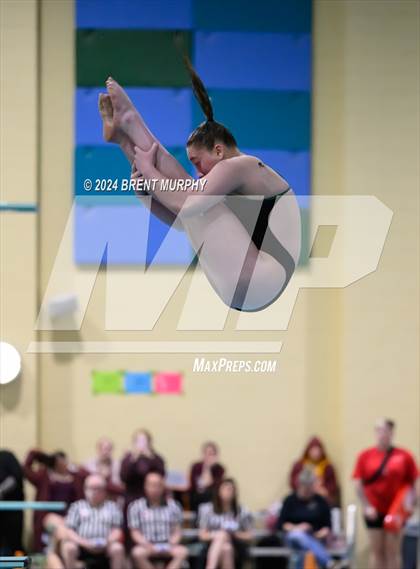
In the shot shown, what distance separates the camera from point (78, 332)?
877 cm

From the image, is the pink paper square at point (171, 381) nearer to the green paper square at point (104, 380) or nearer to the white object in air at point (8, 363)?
the green paper square at point (104, 380)

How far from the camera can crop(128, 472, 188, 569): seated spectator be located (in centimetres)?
846

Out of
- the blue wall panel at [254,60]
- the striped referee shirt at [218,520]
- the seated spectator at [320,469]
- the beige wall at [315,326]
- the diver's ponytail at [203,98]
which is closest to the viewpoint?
the diver's ponytail at [203,98]

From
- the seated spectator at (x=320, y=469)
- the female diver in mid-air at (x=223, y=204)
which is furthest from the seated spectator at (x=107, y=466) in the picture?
the female diver in mid-air at (x=223, y=204)

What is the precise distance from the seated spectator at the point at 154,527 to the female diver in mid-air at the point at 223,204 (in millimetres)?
4039

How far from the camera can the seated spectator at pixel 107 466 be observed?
8812 millimetres

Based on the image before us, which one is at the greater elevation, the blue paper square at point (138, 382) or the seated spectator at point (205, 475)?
the blue paper square at point (138, 382)

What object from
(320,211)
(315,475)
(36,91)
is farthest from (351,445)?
(320,211)

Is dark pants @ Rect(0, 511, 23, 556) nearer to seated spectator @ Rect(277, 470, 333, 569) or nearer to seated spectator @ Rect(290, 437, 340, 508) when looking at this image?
seated spectator @ Rect(277, 470, 333, 569)

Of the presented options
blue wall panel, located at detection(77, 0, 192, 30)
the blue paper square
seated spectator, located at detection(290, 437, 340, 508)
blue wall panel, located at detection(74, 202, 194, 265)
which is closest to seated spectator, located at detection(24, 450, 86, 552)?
the blue paper square

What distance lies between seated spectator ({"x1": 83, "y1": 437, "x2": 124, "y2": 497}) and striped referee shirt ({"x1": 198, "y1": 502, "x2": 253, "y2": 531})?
59cm

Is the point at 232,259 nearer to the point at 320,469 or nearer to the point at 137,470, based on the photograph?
the point at 137,470

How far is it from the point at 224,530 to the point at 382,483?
1.13 meters

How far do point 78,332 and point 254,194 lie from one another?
4.40m
